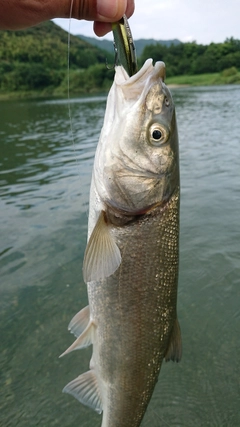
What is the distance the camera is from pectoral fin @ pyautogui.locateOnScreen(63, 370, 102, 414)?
254cm

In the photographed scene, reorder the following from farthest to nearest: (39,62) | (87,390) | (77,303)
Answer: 1. (39,62)
2. (77,303)
3. (87,390)

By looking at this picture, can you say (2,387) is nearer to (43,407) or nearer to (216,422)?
(43,407)

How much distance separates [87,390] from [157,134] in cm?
179

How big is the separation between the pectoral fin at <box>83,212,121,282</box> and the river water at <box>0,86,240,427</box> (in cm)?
142

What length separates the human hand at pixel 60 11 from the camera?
84.9 inches

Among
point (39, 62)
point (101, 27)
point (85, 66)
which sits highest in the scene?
point (39, 62)

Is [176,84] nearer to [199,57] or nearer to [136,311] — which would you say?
[199,57]

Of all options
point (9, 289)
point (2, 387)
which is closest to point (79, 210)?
point (9, 289)

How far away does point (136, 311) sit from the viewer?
93.0 inches

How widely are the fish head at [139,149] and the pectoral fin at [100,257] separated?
22cm

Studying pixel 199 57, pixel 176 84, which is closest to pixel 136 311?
pixel 176 84

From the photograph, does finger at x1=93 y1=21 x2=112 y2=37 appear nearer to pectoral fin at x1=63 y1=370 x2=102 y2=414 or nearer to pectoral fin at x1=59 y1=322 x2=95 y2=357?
pectoral fin at x1=59 y1=322 x2=95 y2=357

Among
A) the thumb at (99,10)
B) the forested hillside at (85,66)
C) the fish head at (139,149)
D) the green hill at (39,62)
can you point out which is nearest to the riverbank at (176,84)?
the forested hillside at (85,66)

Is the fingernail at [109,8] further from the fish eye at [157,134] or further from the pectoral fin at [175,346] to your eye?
the pectoral fin at [175,346]
